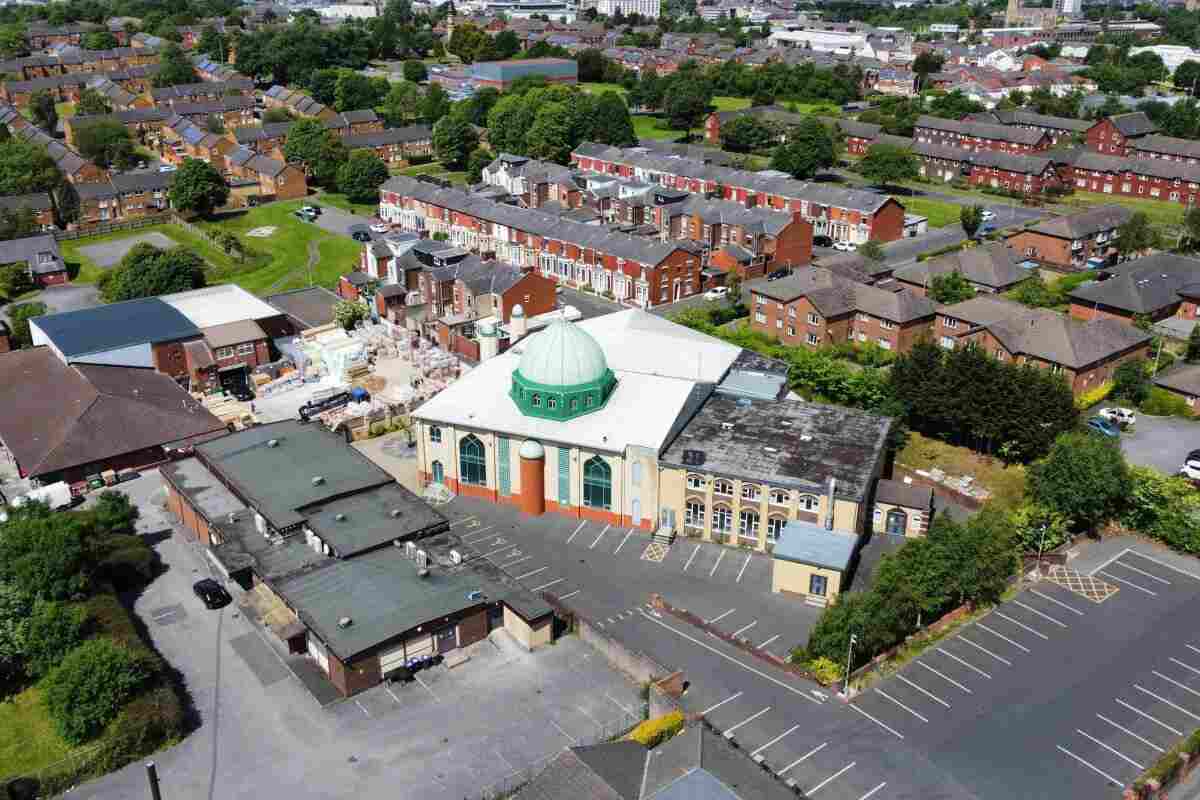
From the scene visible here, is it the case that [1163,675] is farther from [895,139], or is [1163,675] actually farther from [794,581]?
[895,139]

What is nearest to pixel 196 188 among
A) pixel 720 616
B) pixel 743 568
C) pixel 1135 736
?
pixel 743 568

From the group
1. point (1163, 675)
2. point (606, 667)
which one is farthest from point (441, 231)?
point (1163, 675)

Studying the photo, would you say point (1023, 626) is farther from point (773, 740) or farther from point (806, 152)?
point (806, 152)

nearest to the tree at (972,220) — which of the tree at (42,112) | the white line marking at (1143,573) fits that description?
the white line marking at (1143,573)

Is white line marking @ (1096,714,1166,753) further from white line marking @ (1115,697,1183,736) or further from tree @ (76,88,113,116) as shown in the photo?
tree @ (76,88,113,116)

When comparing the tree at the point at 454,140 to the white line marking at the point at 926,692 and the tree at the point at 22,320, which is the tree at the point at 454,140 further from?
the white line marking at the point at 926,692

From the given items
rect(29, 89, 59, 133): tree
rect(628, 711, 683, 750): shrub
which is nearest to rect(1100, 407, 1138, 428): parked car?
rect(628, 711, 683, 750): shrub
